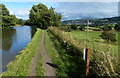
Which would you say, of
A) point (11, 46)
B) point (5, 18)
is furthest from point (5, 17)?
point (11, 46)

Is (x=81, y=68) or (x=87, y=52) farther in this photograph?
(x=81, y=68)

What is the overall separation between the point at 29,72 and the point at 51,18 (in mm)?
33671

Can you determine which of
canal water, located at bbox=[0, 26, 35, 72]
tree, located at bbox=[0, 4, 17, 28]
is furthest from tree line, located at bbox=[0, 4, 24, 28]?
canal water, located at bbox=[0, 26, 35, 72]

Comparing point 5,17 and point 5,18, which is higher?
point 5,17

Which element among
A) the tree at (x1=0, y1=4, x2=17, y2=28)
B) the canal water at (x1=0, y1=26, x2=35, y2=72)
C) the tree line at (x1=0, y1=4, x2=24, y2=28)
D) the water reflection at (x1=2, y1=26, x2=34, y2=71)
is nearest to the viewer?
the canal water at (x1=0, y1=26, x2=35, y2=72)

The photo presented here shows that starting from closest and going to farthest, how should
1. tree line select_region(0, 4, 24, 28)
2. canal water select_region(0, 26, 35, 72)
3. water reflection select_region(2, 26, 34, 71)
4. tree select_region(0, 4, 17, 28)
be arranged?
canal water select_region(0, 26, 35, 72) < water reflection select_region(2, 26, 34, 71) < tree line select_region(0, 4, 24, 28) < tree select_region(0, 4, 17, 28)

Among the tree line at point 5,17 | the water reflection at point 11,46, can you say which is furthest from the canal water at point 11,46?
the tree line at point 5,17

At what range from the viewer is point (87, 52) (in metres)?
4.79

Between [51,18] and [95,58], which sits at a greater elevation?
[51,18]

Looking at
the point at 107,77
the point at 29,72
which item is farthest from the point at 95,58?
the point at 29,72

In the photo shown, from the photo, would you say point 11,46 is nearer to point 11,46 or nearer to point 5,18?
point 11,46

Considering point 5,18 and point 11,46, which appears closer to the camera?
point 11,46

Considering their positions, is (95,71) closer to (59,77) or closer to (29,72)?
(59,77)

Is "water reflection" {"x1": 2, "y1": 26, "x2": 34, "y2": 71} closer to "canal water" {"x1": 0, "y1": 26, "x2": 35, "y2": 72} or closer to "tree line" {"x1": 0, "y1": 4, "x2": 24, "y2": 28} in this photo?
"canal water" {"x1": 0, "y1": 26, "x2": 35, "y2": 72}
